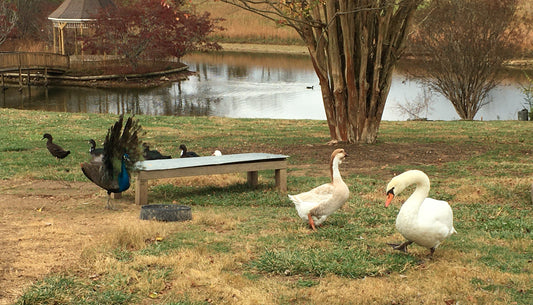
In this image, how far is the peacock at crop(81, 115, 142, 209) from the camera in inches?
391

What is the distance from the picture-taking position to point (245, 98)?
3781cm

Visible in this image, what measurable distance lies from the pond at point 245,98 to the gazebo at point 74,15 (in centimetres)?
850

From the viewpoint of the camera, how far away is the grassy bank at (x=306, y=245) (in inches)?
249

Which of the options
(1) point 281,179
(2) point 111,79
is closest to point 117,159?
(1) point 281,179

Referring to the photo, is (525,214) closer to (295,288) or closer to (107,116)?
(295,288)

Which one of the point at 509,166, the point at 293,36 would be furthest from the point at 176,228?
the point at 293,36

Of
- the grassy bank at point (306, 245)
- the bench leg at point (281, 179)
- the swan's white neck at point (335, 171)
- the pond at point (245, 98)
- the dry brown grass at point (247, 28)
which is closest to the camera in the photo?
the grassy bank at point (306, 245)

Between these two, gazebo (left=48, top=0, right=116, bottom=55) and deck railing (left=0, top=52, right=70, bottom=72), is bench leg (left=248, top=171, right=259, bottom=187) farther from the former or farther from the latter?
gazebo (left=48, top=0, right=116, bottom=55)

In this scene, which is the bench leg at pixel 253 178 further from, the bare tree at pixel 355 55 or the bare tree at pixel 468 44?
the bare tree at pixel 468 44

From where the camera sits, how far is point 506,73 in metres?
41.1

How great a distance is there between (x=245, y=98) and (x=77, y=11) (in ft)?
69.5

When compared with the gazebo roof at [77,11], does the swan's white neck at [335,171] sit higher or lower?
lower

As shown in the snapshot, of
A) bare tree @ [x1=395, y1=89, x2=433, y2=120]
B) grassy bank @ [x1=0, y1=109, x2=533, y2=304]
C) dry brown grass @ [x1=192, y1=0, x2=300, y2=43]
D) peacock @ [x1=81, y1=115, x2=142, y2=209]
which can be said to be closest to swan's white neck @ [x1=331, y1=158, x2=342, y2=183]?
grassy bank @ [x1=0, y1=109, x2=533, y2=304]

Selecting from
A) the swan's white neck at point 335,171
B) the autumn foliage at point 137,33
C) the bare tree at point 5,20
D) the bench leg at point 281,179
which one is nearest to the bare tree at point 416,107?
the bench leg at point 281,179
